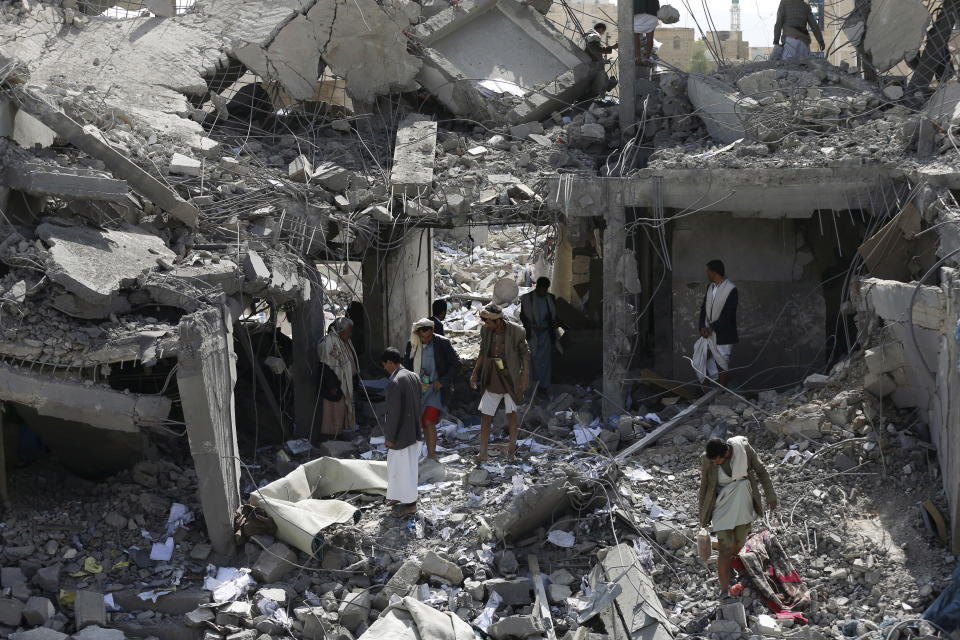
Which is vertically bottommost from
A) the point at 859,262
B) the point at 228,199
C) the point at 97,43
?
the point at 859,262

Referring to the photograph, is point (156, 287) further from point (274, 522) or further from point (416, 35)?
point (416, 35)

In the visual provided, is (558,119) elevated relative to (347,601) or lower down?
elevated

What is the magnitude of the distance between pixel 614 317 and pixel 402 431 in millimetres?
3261

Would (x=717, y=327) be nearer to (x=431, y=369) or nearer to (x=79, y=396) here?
(x=431, y=369)

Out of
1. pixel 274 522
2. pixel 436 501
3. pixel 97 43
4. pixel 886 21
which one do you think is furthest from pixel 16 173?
pixel 886 21

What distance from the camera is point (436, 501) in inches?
372

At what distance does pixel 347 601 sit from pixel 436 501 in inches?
55.2

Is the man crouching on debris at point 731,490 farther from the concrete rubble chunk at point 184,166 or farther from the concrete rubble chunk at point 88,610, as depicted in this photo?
the concrete rubble chunk at point 184,166

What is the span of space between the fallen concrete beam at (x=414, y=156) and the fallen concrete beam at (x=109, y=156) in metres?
2.49

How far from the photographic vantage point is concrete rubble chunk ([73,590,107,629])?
8.02 m

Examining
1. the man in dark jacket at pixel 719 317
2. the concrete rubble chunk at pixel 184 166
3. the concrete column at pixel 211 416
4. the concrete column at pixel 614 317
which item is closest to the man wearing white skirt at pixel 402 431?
the concrete column at pixel 211 416

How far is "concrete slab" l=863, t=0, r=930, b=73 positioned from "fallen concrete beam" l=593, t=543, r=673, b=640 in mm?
7637

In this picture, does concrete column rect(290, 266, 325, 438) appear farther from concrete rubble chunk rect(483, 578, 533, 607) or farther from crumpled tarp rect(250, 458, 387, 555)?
concrete rubble chunk rect(483, 578, 533, 607)

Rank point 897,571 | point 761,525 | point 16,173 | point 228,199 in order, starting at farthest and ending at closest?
point 228,199 < point 16,173 < point 761,525 < point 897,571
